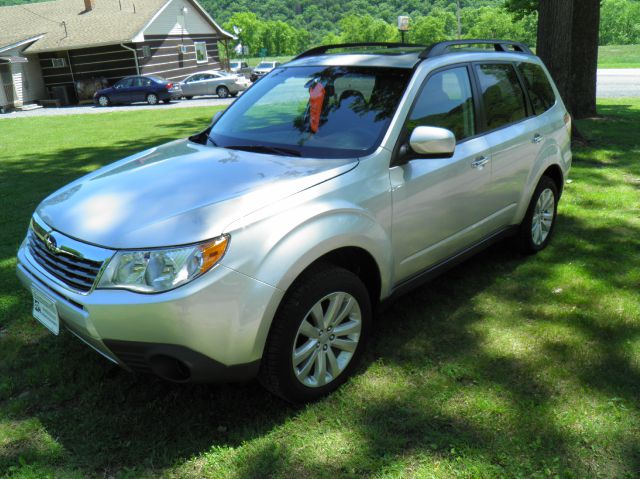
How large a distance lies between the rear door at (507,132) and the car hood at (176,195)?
1466 millimetres

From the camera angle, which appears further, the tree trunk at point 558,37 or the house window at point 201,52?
the house window at point 201,52

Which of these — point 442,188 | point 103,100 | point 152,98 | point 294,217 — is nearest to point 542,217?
point 442,188

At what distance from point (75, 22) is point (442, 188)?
120ft

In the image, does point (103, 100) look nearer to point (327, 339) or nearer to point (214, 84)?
point (214, 84)

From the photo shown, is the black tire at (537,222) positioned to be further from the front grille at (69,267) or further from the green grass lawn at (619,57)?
the green grass lawn at (619,57)

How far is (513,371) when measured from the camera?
340 centimetres

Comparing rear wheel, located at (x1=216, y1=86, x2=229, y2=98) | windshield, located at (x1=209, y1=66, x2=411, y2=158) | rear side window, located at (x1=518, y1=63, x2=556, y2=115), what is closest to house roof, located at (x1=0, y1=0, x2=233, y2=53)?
rear wheel, located at (x1=216, y1=86, x2=229, y2=98)

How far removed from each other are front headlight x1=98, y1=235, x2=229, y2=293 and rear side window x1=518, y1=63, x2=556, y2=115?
3.29 m

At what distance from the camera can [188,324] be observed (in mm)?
2510

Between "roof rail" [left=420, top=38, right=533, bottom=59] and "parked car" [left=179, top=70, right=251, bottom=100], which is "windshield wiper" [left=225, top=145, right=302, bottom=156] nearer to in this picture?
"roof rail" [left=420, top=38, right=533, bottom=59]

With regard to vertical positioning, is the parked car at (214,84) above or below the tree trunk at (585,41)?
below

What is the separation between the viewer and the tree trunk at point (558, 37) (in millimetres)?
9062

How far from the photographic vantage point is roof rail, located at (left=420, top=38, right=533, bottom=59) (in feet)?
12.5

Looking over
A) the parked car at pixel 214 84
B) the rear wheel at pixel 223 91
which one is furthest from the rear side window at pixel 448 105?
the rear wheel at pixel 223 91
